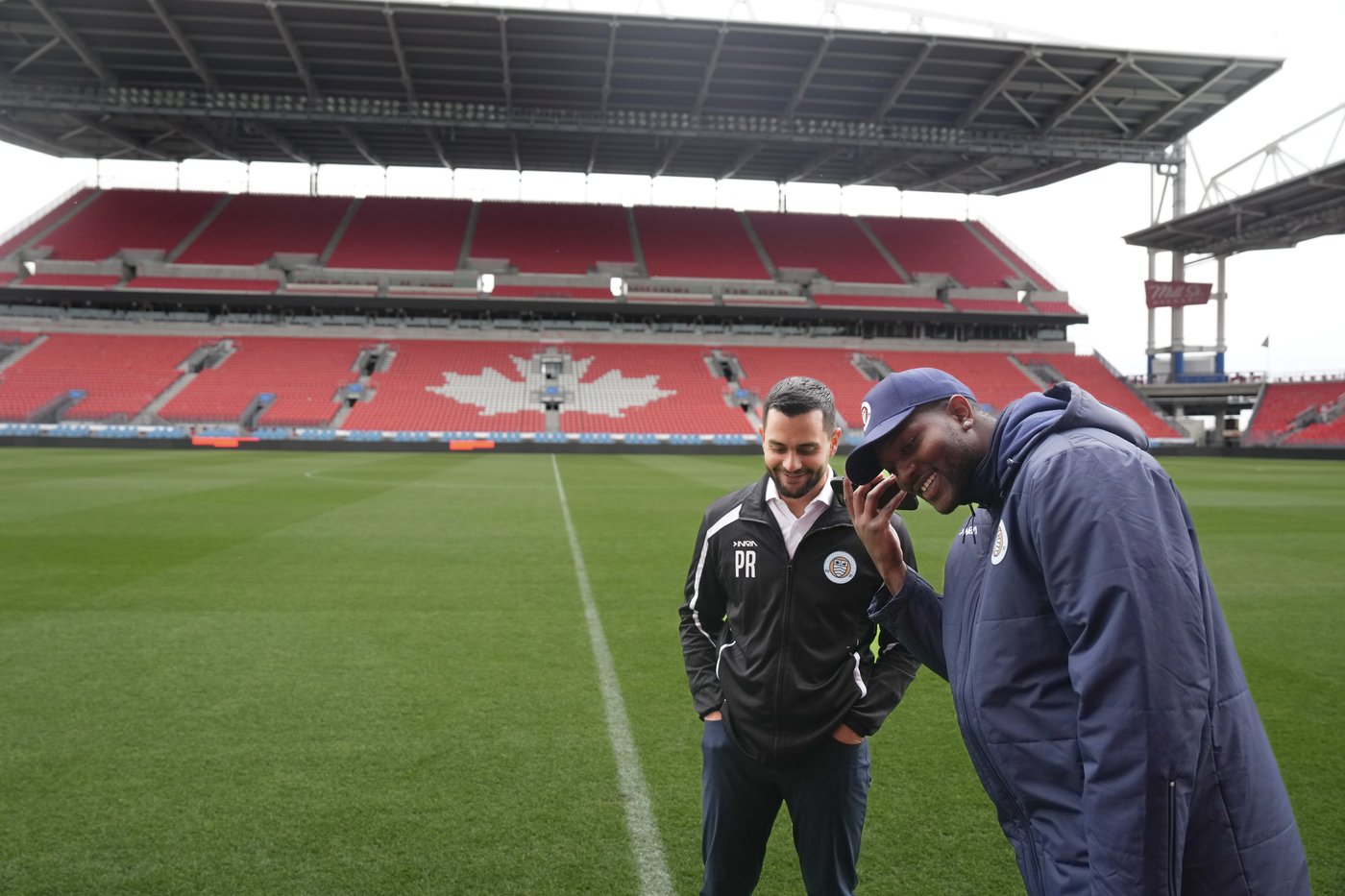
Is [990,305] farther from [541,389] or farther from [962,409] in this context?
[962,409]

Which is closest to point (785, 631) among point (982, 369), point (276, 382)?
point (276, 382)

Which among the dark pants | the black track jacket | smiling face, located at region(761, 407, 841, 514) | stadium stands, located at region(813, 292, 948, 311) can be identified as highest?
stadium stands, located at region(813, 292, 948, 311)

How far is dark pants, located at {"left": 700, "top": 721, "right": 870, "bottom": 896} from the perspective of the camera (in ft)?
8.59

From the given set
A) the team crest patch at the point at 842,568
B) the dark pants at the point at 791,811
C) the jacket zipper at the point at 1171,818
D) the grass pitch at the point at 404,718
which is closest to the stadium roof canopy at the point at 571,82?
the grass pitch at the point at 404,718

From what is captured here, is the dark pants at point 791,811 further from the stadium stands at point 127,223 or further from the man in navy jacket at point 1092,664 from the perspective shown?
the stadium stands at point 127,223

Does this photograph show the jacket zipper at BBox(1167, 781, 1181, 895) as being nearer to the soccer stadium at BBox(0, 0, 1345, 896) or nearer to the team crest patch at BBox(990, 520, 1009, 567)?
the team crest patch at BBox(990, 520, 1009, 567)

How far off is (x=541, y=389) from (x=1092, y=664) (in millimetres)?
43832

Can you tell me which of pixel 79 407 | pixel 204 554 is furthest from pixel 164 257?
pixel 204 554

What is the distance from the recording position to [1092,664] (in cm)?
150

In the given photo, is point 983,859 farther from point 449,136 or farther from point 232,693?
point 449,136

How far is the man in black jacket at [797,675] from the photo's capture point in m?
2.61

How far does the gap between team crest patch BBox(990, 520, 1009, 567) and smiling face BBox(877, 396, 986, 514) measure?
13cm

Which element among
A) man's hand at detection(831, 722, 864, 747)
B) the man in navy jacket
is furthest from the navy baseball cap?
man's hand at detection(831, 722, 864, 747)

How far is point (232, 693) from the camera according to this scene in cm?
565
